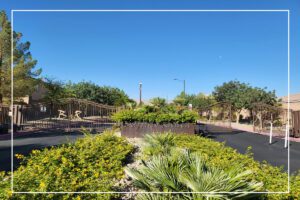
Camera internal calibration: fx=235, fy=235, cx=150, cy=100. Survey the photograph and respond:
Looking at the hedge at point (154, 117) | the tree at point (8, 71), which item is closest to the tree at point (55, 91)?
the tree at point (8, 71)

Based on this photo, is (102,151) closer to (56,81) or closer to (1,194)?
(1,194)

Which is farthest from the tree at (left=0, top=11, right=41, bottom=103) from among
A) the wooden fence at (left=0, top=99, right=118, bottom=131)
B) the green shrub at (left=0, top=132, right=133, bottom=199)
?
the green shrub at (left=0, top=132, right=133, bottom=199)

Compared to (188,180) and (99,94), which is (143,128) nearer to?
(99,94)

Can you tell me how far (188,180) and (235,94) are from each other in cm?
1679

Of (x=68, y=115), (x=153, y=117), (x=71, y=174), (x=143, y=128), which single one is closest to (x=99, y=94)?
(x=68, y=115)

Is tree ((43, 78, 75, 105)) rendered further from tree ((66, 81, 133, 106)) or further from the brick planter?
the brick planter

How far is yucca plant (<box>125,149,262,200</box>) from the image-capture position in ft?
10.1

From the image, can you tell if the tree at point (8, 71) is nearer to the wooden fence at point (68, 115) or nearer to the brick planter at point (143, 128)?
the wooden fence at point (68, 115)

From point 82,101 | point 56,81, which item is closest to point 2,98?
point 56,81

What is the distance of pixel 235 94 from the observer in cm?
1872

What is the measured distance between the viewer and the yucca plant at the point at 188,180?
309 centimetres

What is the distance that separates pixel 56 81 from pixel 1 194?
19726 millimetres

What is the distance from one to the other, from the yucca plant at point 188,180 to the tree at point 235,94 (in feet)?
41.1

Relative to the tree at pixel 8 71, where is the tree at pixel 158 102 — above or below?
below
